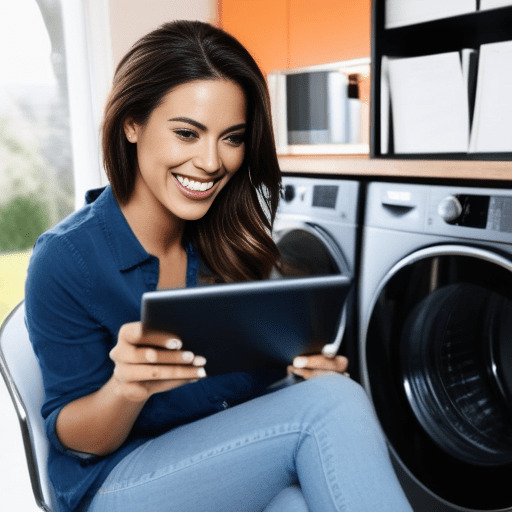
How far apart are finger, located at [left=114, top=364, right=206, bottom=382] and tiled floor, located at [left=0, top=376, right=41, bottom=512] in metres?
0.99

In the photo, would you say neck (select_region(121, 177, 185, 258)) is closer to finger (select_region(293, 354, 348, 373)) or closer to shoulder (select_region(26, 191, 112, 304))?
shoulder (select_region(26, 191, 112, 304))

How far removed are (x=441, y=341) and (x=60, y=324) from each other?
91 centimetres

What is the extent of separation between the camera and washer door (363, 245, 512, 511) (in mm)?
1228

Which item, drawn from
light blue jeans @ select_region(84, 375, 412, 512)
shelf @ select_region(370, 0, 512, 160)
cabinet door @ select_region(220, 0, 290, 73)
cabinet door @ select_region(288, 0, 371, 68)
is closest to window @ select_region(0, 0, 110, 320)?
cabinet door @ select_region(220, 0, 290, 73)

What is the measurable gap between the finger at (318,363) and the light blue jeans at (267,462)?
4 cm

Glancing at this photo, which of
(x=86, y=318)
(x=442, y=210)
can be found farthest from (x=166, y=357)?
(x=442, y=210)

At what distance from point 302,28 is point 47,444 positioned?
177 centimetres

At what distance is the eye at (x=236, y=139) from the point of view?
0.94 metres

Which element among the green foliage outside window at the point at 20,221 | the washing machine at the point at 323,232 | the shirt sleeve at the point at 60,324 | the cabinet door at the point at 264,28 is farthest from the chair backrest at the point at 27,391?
the green foliage outside window at the point at 20,221

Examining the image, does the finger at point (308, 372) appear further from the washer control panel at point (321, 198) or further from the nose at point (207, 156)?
the washer control panel at point (321, 198)

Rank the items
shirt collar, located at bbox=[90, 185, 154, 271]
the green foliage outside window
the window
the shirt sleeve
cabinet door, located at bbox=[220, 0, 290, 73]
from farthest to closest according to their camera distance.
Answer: the green foliage outside window, the window, cabinet door, located at bbox=[220, 0, 290, 73], shirt collar, located at bbox=[90, 185, 154, 271], the shirt sleeve

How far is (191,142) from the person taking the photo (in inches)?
35.2

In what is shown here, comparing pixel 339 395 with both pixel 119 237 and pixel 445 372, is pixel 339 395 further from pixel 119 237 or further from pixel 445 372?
pixel 445 372

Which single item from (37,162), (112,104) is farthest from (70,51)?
(112,104)
